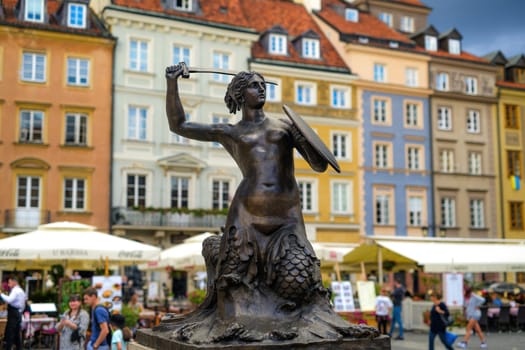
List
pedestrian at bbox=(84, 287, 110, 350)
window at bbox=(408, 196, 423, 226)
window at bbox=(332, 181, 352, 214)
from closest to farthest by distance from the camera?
pedestrian at bbox=(84, 287, 110, 350) → window at bbox=(332, 181, 352, 214) → window at bbox=(408, 196, 423, 226)

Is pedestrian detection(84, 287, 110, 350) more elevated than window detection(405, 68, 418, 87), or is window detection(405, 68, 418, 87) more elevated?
window detection(405, 68, 418, 87)

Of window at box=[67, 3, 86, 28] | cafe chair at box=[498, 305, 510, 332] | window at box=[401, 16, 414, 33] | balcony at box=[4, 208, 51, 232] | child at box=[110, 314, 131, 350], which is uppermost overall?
window at box=[401, 16, 414, 33]

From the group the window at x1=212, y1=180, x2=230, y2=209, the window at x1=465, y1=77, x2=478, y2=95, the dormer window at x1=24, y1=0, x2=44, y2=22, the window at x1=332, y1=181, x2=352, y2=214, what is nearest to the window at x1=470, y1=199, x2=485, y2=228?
the window at x1=465, y1=77, x2=478, y2=95

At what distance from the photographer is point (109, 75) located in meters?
31.0

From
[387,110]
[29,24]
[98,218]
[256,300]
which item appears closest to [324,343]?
[256,300]

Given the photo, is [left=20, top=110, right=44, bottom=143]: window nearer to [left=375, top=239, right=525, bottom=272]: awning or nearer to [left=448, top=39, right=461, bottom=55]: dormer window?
[left=375, top=239, right=525, bottom=272]: awning

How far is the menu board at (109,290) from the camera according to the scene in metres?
13.7

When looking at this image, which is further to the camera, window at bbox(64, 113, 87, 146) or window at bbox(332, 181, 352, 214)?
window at bbox(332, 181, 352, 214)

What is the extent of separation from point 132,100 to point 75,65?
112 inches

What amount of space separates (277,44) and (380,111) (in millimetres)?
6562

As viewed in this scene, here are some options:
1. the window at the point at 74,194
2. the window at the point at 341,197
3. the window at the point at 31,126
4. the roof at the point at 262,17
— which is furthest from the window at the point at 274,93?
the window at the point at 31,126

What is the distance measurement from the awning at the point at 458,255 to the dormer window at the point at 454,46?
2124 centimetres

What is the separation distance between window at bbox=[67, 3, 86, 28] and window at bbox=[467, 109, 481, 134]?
21512 mm

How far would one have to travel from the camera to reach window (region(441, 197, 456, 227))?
125 feet
